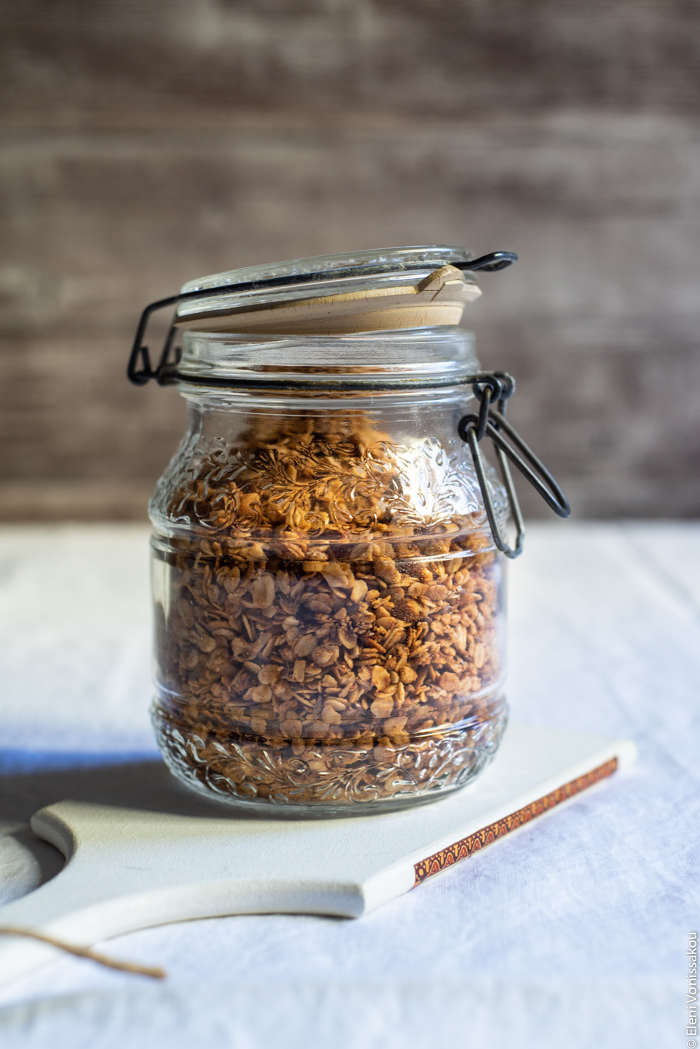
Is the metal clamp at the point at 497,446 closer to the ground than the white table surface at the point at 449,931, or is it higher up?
higher up

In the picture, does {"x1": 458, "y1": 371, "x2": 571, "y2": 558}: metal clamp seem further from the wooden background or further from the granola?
the wooden background

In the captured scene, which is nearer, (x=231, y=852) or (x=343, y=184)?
(x=231, y=852)

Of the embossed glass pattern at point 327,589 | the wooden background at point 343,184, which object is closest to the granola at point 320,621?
the embossed glass pattern at point 327,589

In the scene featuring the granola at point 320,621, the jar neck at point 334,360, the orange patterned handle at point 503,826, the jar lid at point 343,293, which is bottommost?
the orange patterned handle at point 503,826

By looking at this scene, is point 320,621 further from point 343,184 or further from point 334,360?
point 343,184

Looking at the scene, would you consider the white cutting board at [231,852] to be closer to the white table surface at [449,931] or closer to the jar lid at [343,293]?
the white table surface at [449,931]

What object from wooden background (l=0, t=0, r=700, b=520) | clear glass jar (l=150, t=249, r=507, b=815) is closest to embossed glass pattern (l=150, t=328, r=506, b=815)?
clear glass jar (l=150, t=249, r=507, b=815)

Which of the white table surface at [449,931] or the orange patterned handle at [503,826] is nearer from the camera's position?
the white table surface at [449,931]

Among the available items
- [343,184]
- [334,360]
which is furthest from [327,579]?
[343,184]
